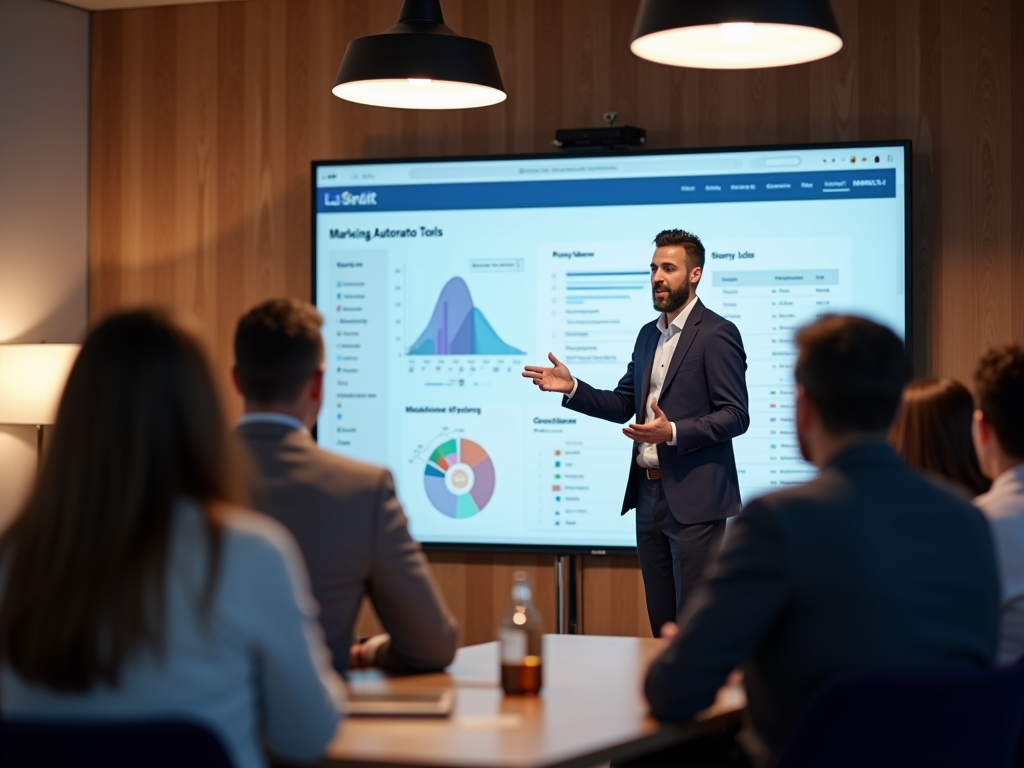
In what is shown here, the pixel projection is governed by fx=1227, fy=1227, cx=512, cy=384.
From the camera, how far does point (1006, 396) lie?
8.11 ft

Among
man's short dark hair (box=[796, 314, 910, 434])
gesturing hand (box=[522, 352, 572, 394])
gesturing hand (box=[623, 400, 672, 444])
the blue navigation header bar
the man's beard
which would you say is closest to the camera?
man's short dark hair (box=[796, 314, 910, 434])

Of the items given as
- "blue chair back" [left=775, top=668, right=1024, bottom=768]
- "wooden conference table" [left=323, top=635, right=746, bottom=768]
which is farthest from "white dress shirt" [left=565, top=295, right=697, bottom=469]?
"blue chair back" [left=775, top=668, right=1024, bottom=768]

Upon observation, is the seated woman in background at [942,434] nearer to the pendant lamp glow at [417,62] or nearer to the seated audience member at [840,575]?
the seated audience member at [840,575]

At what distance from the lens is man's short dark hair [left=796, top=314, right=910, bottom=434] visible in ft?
6.40

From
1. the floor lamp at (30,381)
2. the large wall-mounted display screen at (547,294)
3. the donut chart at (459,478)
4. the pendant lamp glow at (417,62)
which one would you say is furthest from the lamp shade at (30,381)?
the pendant lamp glow at (417,62)

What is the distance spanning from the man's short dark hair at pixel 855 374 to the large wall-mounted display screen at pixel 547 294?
2858 mm

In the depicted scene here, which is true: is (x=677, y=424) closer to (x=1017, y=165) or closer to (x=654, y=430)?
(x=654, y=430)

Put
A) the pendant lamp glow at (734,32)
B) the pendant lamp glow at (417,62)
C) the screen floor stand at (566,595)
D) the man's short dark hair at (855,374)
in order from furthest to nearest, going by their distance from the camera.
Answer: the screen floor stand at (566,595) → the pendant lamp glow at (417,62) → the pendant lamp glow at (734,32) → the man's short dark hair at (855,374)

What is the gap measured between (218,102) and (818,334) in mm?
4384

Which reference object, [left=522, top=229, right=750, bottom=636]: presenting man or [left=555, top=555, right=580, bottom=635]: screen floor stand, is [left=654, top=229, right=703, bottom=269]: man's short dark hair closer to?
[left=522, top=229, right=750, bottom=636]: presenting man

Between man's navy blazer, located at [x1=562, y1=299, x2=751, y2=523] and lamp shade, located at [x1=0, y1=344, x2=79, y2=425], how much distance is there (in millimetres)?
2474

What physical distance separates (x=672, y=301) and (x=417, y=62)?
5.07 feet

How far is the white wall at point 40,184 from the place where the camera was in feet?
18.1

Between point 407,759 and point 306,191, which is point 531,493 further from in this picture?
point 407,759
